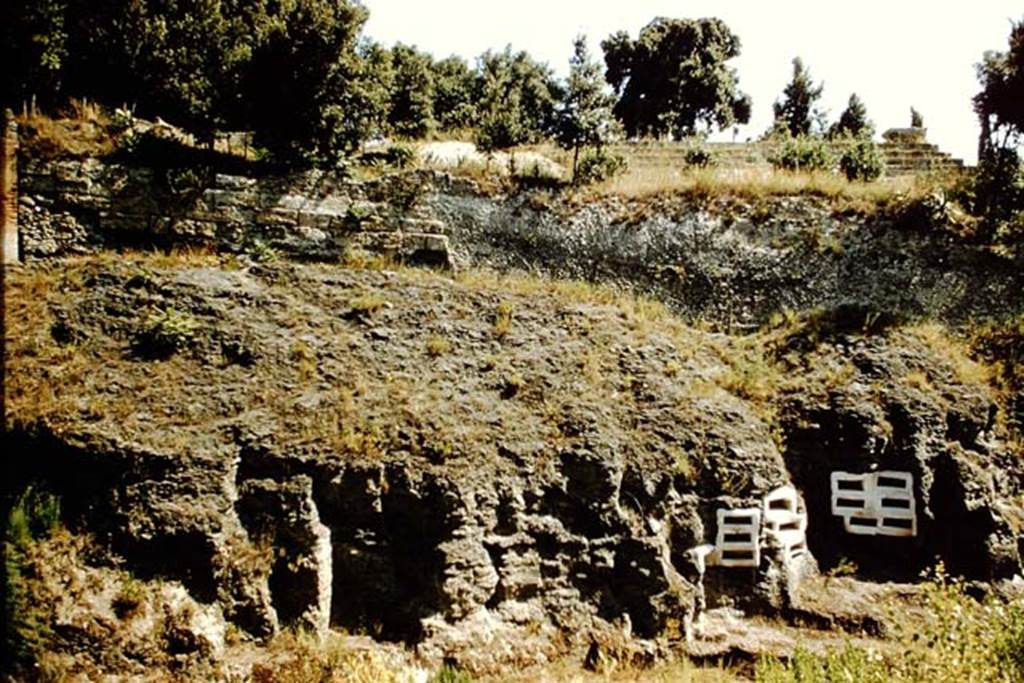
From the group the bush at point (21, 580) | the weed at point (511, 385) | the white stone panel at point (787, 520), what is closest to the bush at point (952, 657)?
the white stone panel at point (787, 520)

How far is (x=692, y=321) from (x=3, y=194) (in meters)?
12.7

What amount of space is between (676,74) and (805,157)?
56.7ft

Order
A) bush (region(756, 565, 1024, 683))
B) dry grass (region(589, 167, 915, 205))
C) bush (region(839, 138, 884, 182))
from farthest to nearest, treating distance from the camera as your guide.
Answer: bush (region(839, 138, 884, 182)) < dry grass (region(589, 167, 915, 205)) < bush (region(756, 565, 1024, 683))

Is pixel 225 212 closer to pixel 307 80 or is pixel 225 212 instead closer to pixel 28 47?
pixel 307 80

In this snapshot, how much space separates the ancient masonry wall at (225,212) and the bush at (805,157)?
322 inches

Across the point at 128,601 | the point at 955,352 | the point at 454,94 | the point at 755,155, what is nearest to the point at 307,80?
the point at 128,601

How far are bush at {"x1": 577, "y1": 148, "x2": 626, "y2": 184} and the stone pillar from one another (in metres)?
10.7

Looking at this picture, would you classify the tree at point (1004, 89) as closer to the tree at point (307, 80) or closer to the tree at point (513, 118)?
the tree at point (513, 118)

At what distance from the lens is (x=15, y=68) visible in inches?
571

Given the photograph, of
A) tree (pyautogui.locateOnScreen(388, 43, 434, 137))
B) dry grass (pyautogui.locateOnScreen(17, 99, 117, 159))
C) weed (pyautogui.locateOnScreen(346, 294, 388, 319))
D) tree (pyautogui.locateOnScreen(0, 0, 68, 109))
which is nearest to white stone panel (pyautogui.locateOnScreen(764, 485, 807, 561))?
weed (pyautogui.locateOnScreen(346, 294, 388, 319))

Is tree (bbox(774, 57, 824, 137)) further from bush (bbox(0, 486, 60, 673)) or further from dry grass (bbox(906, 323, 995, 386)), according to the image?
bush (bbox(0, 486, 60, 673))

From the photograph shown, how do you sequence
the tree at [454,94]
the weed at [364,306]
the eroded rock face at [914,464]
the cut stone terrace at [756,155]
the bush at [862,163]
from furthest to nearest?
the tree at [454,94]
the cut stone terrace at [756,155]
the bush at [862,163]
the weed at [364,306]
the eroded rock face at [914,464]

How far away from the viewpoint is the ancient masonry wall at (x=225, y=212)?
14.0 metres

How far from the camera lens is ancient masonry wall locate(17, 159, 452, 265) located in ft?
46.1
